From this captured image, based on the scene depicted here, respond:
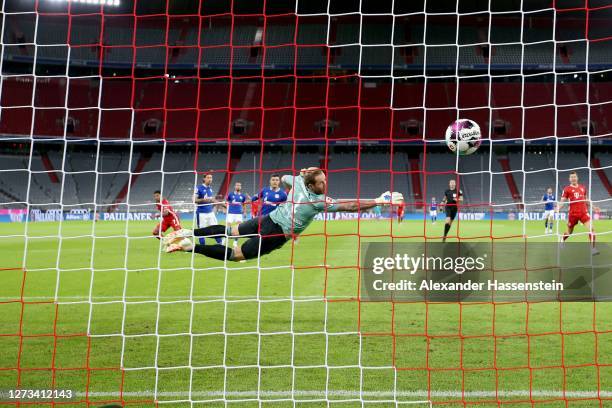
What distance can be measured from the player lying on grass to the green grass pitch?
0.32 metres

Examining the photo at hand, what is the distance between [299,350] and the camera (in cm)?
645

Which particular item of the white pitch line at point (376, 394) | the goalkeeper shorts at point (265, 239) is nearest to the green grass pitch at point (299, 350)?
the white pitch line at point (376, 394)

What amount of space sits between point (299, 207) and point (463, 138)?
200 centimetres

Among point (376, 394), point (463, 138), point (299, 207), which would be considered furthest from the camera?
point (463, 138)

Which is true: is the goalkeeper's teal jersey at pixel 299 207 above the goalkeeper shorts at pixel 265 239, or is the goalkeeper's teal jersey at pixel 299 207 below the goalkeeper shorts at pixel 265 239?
above

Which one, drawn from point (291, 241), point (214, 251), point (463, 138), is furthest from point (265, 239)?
point (291, 241)

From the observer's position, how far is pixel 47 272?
12523 millimetres

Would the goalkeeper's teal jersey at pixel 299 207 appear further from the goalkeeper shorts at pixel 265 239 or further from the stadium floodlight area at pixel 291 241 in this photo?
the stadium floodlight area at pixel 291 241

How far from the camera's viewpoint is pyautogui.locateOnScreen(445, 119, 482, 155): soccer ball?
6.64 metres

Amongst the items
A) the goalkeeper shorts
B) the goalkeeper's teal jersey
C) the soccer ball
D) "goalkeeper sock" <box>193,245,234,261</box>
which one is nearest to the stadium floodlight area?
the soccer ball

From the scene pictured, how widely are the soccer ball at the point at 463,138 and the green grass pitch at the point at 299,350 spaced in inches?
45.3

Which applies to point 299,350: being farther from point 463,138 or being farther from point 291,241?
point 291,241

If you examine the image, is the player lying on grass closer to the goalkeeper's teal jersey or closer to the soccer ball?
the goalkeeper's teal jersey

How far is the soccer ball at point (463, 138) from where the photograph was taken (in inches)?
261
